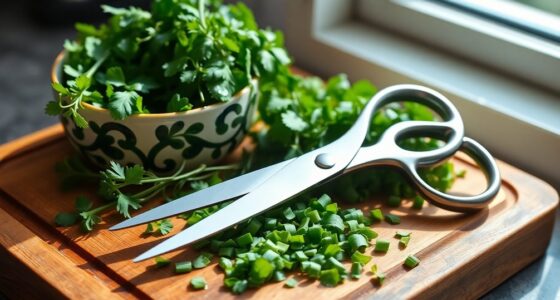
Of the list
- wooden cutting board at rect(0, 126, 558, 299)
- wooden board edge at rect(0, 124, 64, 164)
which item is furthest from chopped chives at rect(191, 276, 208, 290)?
wooden board edge at rect(0, 124, 64, 164)

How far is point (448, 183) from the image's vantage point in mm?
851

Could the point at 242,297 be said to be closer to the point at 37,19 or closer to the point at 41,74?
the point at 41,74

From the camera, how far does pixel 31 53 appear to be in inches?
48.3

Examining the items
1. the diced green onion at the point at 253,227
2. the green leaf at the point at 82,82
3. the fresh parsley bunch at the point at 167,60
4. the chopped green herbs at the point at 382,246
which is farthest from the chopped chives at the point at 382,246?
Result: the green leaf at the point at 82,82

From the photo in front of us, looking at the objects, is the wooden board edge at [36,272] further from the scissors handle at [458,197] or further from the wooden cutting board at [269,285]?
the scissors handle at [458,197]

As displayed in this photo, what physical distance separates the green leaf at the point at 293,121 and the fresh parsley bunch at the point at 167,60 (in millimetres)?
54

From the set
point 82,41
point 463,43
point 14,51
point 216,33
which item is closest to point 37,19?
point 14,51

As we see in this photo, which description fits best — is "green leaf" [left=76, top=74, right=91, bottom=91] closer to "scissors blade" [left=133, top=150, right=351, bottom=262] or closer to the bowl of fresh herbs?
the bowl of fresh herbs

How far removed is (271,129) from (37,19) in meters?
0.61

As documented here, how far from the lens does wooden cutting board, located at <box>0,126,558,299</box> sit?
2.32 ft

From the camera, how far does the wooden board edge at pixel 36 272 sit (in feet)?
2.31

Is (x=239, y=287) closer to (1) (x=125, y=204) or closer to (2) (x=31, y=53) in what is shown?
(1) (x=125, y=204)

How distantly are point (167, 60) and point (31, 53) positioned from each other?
45 centimetres

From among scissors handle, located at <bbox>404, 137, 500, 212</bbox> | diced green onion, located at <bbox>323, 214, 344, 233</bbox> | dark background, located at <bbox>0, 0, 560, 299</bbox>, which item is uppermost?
scissors handle, located at <bbox>404, 137, 500, 212</bbox>
